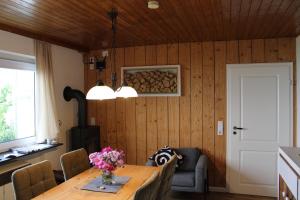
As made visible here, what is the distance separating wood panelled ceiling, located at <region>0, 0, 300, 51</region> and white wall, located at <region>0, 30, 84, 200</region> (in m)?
0.19

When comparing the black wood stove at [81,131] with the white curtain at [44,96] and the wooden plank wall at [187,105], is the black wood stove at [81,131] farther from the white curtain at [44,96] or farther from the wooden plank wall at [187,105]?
the white curtain at [44,96]

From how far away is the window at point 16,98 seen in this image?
3545 mm

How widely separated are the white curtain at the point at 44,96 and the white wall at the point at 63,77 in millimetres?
168

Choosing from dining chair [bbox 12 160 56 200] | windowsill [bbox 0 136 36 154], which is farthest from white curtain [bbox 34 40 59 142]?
dining chair [bbox 12 160 56 200]

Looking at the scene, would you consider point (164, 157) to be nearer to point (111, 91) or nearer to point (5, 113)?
point (111, 91)

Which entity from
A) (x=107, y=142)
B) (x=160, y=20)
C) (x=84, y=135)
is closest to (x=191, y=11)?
(x=160, y=20)

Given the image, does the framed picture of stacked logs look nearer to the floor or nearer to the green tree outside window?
the floor

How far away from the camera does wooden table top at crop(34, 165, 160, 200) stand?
7.53ft

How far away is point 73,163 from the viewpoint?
313 centimetres

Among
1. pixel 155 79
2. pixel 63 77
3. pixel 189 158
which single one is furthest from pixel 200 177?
pixel 63 77

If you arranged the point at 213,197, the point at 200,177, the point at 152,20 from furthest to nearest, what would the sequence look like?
the point at 213,197
the point at 200,177
the point at 152,20

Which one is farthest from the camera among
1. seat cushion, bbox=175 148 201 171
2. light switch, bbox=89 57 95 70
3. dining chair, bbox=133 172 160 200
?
light switch, bbox=89 57 95 70

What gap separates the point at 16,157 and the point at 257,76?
11.4 ft

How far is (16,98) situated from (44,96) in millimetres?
356
